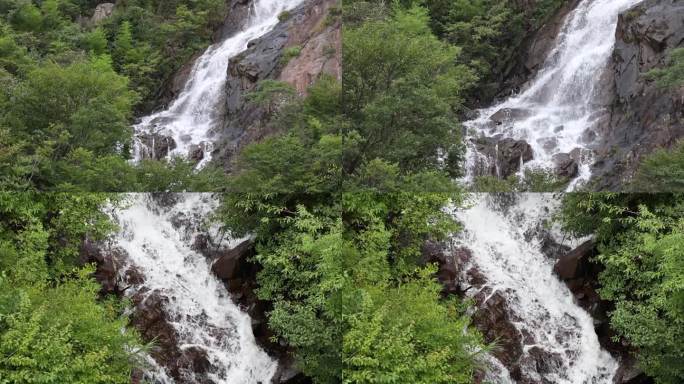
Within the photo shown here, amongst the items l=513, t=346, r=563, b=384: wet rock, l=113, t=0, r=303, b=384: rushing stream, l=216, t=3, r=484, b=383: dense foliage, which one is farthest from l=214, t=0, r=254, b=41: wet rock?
l=513, t=346, r=563, b=384: wet rock

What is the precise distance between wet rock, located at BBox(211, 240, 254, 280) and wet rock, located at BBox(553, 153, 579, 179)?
2.63 m

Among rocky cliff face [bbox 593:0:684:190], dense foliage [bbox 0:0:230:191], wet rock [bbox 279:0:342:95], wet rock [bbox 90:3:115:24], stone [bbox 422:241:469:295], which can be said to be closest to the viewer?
rocky cliff face [bbox 593:0:684:190]

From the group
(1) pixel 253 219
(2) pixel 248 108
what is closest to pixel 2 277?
(1) pixel 253 219

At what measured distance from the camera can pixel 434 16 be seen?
4480 millimetres

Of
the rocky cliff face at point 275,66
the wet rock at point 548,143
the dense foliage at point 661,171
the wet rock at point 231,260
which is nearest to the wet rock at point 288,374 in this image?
the wet rock at point 231,260

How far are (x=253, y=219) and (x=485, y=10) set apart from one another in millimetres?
2278

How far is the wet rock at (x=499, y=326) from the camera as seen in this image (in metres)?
5.73

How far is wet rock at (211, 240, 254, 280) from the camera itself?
5.64 meters

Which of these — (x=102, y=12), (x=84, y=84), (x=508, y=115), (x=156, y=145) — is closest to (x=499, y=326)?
(x=508, y=115)

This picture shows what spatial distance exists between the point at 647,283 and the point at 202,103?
12.7 ft

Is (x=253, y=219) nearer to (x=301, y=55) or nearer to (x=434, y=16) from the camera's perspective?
(x=301, y=55)

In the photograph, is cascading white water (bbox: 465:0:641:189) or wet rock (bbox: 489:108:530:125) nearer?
cascading white water (bbox: 465:0:641:189)

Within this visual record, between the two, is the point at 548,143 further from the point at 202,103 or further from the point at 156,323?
the point at 156,323

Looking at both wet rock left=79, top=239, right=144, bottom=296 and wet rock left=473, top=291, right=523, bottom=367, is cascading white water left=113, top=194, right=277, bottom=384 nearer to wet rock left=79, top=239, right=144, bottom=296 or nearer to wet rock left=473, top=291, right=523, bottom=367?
wet rock left=79, top=239, right=144, bottom=296
